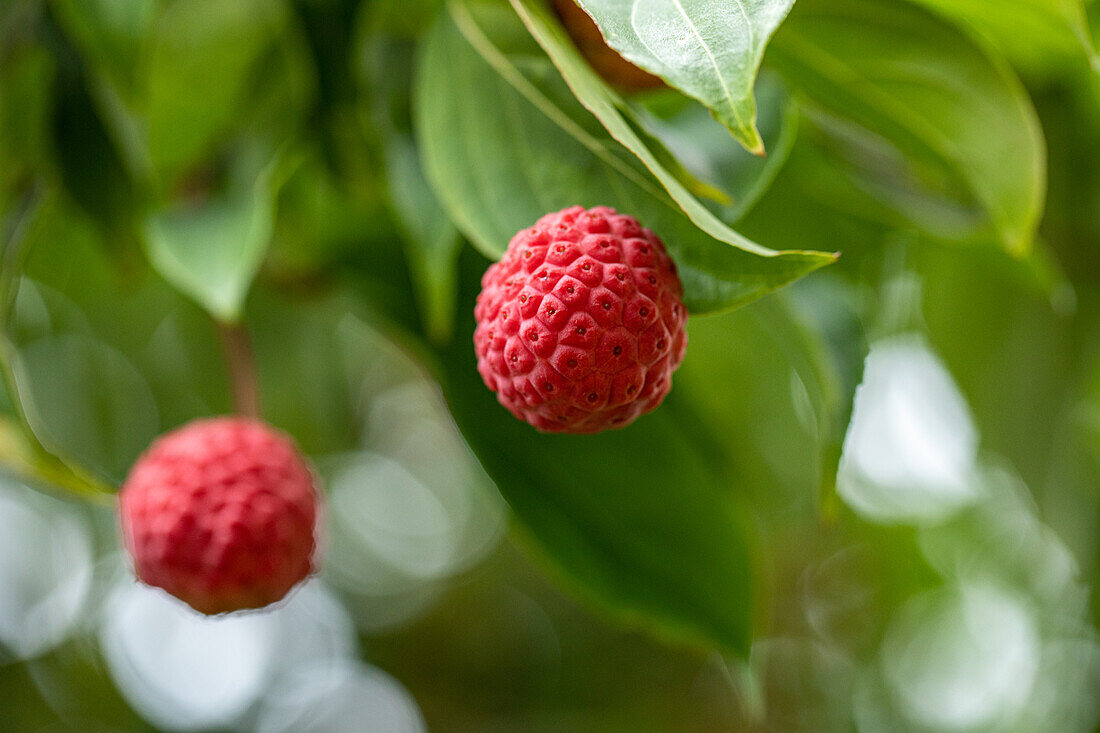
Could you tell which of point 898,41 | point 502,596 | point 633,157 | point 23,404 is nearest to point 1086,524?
point 898,41

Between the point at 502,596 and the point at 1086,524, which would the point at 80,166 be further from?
the point at 502,596

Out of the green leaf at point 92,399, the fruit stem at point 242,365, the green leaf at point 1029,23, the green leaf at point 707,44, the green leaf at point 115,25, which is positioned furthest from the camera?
the green leaf at point 92,399

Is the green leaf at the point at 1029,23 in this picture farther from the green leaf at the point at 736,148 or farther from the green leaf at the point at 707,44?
the green leaf at the point at 707,44

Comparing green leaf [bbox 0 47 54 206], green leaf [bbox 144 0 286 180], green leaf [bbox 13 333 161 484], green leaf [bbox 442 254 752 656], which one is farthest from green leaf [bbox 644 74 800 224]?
green leaf [bbox 13 333 161 484]

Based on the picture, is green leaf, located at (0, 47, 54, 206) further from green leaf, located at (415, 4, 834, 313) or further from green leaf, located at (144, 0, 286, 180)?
green leaf, located at (415, 4, 834, 313)

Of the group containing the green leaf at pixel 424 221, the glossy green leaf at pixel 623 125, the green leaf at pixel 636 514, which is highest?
the glossy green leaf at pixel 623 125

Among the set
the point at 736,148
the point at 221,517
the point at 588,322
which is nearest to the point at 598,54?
the point at 736,148

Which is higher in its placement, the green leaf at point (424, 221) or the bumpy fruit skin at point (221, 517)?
the green leaf at point (424, 221)

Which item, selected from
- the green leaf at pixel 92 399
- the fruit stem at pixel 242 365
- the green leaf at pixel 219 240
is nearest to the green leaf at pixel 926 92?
the green leaf at pixel 219 240
